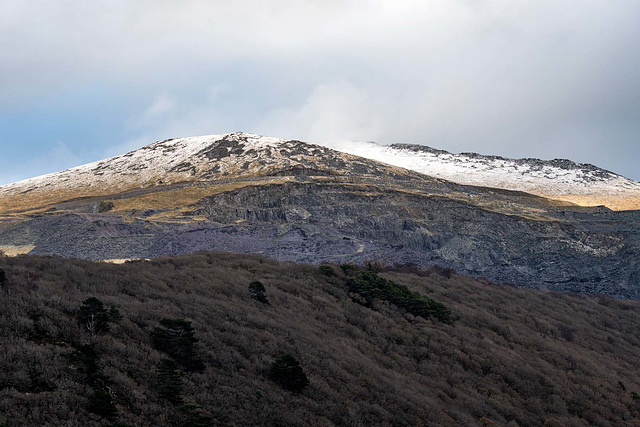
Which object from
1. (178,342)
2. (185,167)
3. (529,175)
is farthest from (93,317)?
(529,175)

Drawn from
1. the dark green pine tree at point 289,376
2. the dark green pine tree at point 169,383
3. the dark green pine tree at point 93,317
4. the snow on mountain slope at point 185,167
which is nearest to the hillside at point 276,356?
the dark green pine tree at point 169,383

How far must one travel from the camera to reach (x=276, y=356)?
20875 millimetres

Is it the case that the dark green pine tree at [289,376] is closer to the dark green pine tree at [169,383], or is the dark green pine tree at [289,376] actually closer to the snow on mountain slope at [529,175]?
the dark green pine tree at [169,383]

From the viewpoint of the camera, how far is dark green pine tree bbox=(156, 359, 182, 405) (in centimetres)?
1495

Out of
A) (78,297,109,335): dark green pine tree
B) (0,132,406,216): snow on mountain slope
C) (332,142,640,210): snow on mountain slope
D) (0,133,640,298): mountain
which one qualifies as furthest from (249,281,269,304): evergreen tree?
(332,142,640,210): snow on mountain slope

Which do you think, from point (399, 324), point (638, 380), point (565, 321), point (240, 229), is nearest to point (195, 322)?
point (399, 324)

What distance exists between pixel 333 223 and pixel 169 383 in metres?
60.1

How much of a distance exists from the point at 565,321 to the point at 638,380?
12404 mm

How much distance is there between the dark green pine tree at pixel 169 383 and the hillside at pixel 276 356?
12 centimetres

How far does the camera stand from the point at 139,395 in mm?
14570

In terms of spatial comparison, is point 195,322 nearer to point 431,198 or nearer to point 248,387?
point 248,387

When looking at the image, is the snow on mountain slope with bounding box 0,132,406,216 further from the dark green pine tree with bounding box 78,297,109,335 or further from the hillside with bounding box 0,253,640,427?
the dark green pine tree with bounding box 78,297,109,335

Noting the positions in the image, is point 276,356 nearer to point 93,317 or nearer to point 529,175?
point 93,317

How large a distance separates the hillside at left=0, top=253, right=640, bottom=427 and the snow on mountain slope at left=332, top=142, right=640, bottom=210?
84867 mm
